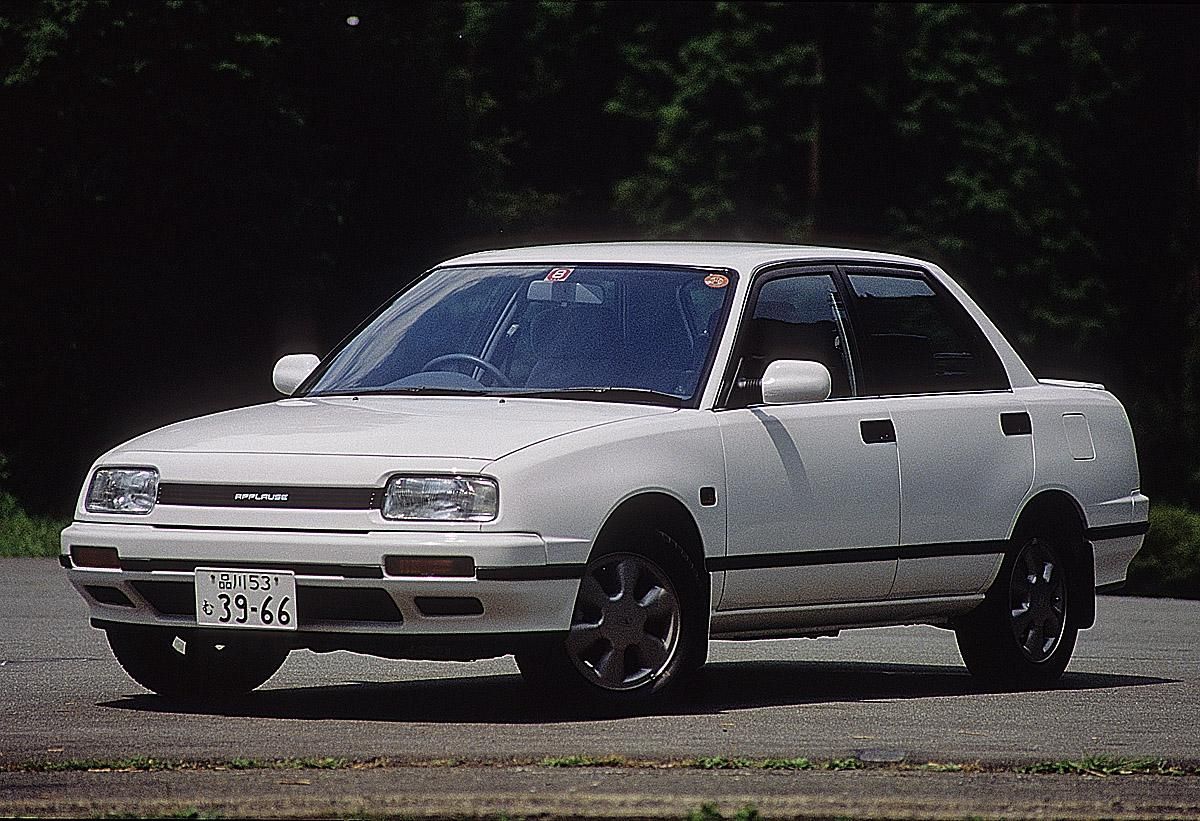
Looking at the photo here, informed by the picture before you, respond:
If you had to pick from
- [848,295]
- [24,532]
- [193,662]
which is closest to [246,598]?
[193,662]

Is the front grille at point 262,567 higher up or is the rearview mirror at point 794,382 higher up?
the rearview mirror at point 794,382

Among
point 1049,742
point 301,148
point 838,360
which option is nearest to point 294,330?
point 301,148

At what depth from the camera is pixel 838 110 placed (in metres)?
53.3

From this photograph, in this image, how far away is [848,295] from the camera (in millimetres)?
10703

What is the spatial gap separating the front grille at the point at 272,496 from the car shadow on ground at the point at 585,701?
0.80 meters

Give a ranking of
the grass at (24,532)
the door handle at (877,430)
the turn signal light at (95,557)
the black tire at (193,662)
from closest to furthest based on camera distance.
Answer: the turn signal light at (95,557), the black tire at (193,662), the door handle at (877,430), the grass at (24,532)

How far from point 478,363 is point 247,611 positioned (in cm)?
164

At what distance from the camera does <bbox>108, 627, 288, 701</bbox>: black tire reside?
9.66 metres

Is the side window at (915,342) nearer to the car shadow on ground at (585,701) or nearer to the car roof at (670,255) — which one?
the car roof at (670,255)

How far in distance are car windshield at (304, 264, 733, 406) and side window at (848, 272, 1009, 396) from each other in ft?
2.70

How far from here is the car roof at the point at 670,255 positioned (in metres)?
10.3

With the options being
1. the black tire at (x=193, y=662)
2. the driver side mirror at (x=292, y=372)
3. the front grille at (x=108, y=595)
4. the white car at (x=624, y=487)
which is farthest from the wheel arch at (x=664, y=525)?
the driver side mirror at (x=292, y=372)

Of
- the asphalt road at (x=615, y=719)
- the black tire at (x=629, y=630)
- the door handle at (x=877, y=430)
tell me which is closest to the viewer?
the asphalt road at (x=615, y=719)

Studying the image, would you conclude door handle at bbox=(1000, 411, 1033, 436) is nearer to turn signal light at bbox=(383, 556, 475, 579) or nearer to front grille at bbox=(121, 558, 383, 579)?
turn signal light at bbox=(383, 556, 475, 579)
